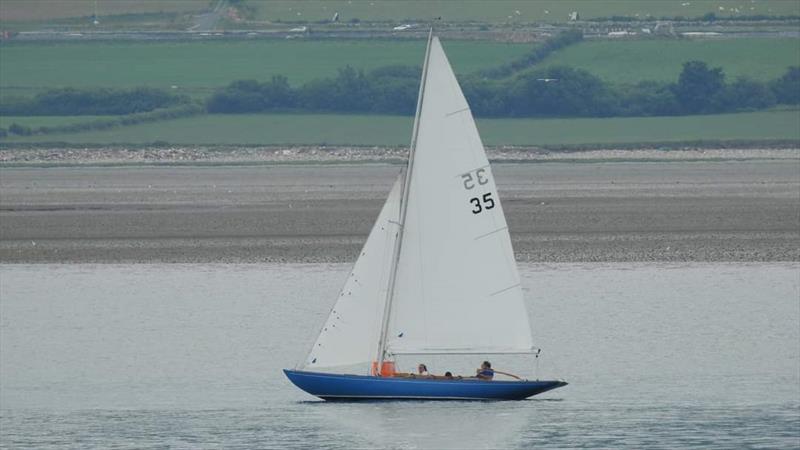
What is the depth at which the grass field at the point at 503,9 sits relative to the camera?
164875 mm

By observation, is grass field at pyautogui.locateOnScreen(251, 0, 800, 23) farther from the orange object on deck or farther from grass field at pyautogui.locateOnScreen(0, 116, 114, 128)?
the orange object on deck

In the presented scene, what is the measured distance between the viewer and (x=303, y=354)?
4194cm

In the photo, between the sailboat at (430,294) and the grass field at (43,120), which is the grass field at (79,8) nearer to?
the grass field at (43,120)

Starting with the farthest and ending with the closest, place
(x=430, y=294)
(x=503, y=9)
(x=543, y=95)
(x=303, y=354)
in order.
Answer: (x=503, y=9) < (x=543, y=95) < (x=303, y=354) < (x=430, y=294)

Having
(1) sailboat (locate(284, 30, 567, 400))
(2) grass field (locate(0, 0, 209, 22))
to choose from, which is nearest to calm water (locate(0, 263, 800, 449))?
(1) sailboat (locate(284, 30, 567, 400))

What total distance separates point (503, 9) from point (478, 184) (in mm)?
136287

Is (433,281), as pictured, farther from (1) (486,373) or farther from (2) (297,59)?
(2) (297,59)

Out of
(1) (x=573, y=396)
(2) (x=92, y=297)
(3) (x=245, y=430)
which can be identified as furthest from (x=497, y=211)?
(2) (x=92, y=297)

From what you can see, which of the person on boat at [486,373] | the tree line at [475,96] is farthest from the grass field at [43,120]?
the person on boat at [486,373]

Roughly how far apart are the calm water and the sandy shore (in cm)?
267

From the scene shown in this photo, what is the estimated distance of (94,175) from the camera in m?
93.9

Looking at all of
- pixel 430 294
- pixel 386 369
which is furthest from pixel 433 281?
pixel 386 369

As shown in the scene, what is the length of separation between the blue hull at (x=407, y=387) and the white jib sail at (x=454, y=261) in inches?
30.3

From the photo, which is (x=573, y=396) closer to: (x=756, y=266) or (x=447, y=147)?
(x=447, y=147)
